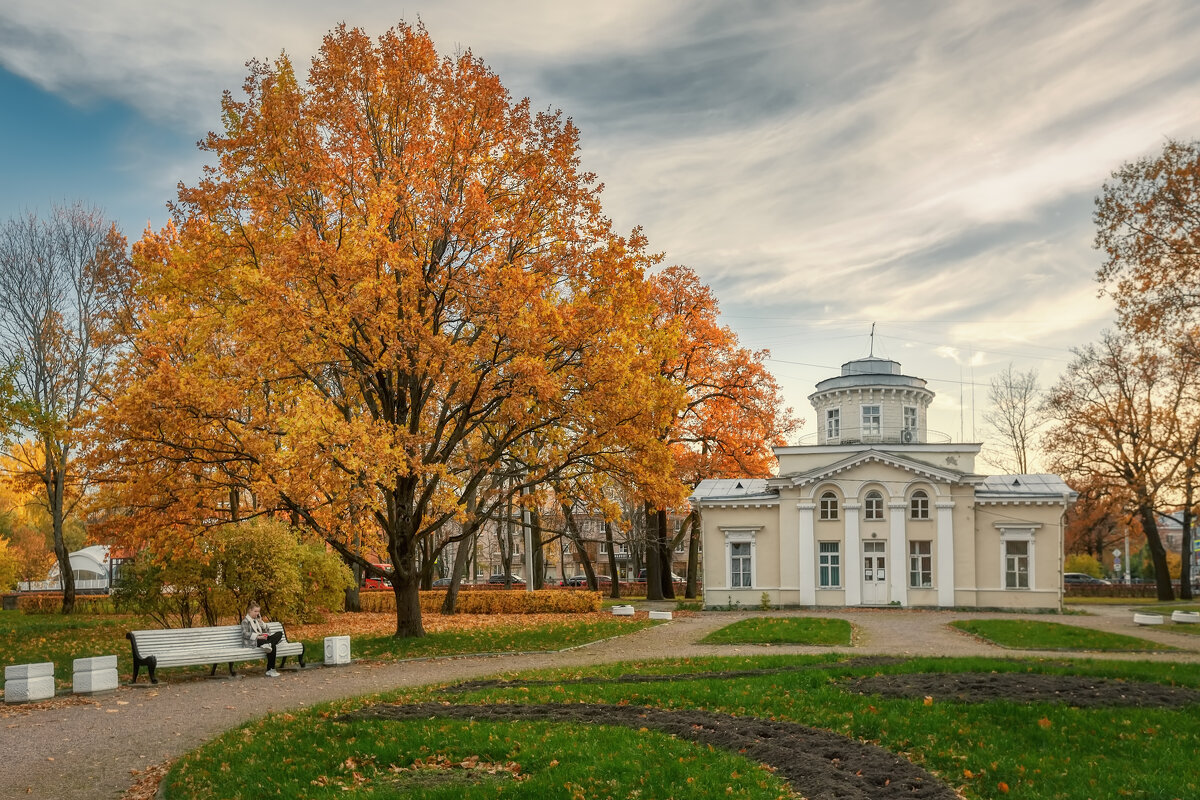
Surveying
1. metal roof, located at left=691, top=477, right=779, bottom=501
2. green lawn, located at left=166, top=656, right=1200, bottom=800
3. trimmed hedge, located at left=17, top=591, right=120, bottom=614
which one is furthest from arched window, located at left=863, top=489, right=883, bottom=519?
trimmed hedge, located at left=17, top=591, right=120, bottom=614

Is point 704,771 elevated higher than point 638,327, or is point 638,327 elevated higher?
point 638,327

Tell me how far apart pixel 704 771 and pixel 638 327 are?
48.9ft

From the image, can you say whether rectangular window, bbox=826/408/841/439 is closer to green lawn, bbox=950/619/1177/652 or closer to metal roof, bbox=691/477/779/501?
metal roof, bbox=691/477/779/501

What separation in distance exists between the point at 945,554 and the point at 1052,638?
1464cm

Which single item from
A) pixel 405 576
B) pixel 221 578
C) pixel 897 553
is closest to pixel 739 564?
pixel 897 553

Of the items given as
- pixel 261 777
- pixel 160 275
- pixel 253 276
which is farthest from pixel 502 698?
pixel 160 275

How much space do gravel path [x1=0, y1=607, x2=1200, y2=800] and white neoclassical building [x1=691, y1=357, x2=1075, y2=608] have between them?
9530mm

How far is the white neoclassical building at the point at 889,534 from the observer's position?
118ft

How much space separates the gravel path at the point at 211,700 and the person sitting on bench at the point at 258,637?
0.35m

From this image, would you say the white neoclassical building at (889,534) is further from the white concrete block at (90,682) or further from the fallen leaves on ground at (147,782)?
the fallen leaves on ground at (147,782)

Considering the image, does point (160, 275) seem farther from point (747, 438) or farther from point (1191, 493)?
point (1191, 493)

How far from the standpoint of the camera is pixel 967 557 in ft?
119

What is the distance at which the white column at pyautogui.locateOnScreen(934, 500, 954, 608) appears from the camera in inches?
1419

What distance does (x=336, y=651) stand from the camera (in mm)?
18469
